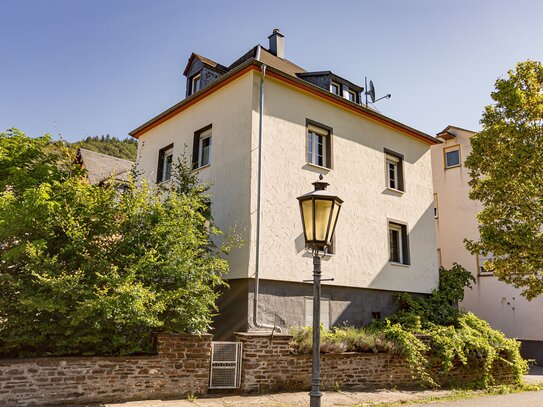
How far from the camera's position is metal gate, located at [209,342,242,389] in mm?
9023

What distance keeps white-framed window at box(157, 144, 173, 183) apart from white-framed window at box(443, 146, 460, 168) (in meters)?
14.9

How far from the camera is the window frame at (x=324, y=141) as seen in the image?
46.2 feet

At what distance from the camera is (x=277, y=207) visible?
12664mm

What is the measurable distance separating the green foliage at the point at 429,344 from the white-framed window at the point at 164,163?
846cm

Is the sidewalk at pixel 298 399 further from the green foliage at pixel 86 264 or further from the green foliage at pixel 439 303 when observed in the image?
the green foliage at pixel 439 303

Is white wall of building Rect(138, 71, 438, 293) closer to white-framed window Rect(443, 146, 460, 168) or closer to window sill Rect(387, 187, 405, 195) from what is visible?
window sill Rect(387, 187, 405, 195)

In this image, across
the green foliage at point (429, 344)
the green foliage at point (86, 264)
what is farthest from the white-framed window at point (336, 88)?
the green foliage at point (86, 264)

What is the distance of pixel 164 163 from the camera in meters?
16.8

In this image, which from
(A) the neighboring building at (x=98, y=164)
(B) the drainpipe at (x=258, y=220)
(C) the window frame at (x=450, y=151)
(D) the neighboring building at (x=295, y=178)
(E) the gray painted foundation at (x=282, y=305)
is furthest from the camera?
(A) the neighboring building at (x=98, y=164)

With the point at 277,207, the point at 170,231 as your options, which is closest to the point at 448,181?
the point at 277,207

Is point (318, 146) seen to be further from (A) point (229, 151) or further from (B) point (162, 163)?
(B) point (162, 163)

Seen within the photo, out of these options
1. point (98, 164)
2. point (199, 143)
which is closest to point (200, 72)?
point (199, 143)

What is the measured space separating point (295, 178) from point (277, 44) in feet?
24.2

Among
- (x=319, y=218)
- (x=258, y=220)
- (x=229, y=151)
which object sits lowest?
(x=319, y=218)
